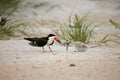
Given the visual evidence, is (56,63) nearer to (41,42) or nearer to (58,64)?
(58,64)

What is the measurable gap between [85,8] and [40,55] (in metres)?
5.81

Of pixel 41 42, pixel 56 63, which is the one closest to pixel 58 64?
pixel 56 63

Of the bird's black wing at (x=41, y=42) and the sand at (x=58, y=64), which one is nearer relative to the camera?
the sand at (x=58, y=64)

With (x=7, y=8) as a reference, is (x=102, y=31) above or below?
below

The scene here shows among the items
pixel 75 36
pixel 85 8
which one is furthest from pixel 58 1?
pixel 75 36

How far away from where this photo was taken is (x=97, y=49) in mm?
5098

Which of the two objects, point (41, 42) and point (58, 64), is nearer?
point (58, 64)

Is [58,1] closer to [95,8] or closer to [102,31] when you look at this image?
[95,8]

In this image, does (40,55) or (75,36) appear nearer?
(40,55)

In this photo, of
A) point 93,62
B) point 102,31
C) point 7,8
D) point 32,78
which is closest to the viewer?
point 32,78

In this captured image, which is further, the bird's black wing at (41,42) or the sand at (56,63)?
the bird's black wing at (41,42)

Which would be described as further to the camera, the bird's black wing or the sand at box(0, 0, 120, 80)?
the bird's black wing

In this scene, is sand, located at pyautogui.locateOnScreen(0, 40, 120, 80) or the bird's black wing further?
the bird's black wing

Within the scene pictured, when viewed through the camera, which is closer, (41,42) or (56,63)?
(56,63)
